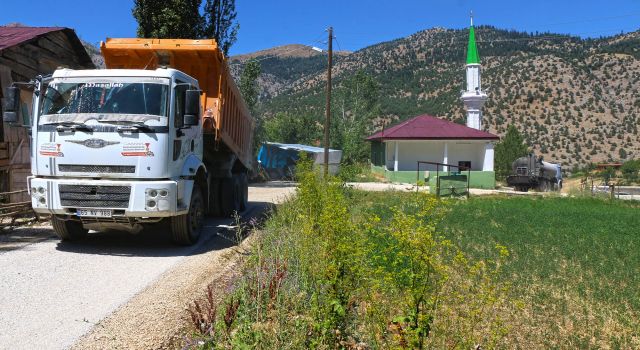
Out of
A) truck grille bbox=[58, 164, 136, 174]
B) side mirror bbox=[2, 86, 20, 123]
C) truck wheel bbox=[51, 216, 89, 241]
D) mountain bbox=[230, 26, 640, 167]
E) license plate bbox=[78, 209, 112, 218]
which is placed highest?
mountain bbox=[230, 26, 640, 167]

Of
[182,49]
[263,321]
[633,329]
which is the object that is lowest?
[633,329]

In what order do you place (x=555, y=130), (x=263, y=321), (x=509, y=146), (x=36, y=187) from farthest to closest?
(x=555, y=130) < (x=509, y=146) < (x=36, y=187) < (x=263, y=321)

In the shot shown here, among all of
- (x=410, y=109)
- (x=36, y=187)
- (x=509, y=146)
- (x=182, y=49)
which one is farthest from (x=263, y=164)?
(x=410, y=109)

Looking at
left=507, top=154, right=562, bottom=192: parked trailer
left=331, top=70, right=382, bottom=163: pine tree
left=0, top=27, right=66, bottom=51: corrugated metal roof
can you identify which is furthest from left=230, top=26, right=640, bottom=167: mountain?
left=0, top=27, right=66, bottom=51: corrugated metal roof

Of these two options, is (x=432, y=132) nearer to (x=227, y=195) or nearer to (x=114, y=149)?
(x=227, y=195)

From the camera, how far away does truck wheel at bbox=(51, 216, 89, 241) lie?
29.8 ft

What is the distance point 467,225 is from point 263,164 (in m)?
24.2

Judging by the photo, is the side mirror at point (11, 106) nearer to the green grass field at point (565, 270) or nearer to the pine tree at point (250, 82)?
the green grass field at point (565, 270)

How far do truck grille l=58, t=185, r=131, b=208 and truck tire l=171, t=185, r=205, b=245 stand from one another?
112 centimetres

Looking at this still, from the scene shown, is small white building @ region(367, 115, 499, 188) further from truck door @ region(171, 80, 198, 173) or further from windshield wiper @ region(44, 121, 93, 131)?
windshield wiper @ region(44, 121, 93, 131)

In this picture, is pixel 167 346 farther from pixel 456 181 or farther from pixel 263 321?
pixel 456 181

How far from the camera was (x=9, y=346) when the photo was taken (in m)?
4.45

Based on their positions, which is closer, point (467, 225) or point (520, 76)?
point (467, 225)

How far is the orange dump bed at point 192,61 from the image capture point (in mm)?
10664
